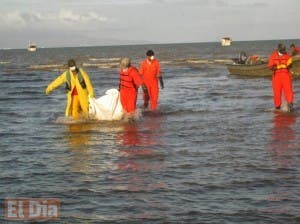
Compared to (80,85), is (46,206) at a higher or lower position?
lower

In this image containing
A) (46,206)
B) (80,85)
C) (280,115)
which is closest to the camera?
(46,206)

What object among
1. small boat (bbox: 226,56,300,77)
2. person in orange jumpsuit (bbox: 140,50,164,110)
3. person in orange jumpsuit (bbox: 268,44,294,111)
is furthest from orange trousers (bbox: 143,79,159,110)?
small boat (bbox: 226,56,300,77)

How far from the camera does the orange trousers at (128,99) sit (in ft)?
43.4

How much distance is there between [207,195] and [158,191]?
1.90ft

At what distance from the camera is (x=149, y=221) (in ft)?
19.4

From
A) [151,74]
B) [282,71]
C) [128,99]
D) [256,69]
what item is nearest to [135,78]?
[128,99]

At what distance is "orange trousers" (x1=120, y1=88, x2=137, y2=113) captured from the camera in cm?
1323

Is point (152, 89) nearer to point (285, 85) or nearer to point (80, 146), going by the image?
point (285, 85)

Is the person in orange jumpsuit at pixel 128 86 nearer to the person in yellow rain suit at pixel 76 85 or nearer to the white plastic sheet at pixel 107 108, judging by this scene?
the white plastic sheet at pixel 107 108

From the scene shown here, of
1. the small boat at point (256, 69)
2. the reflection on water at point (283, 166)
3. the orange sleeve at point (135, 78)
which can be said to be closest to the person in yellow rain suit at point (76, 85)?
the orange sleeve at point (135, 78)

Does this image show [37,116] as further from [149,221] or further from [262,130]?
[149,221]

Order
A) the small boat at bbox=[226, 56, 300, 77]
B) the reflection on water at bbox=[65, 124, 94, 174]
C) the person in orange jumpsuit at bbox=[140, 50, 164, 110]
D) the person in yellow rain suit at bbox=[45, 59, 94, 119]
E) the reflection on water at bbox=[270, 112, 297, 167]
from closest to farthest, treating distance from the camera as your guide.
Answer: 1. the reflection on water at bbox=[65, 124, 94, 174]
2. the reflection on water at bbox=[270, 112, 297, 167]
3. the person in yellow rain suit at bbox=[45, 59, 94, 119]
4. the person in orange jumpsuit at bbox=[140, 50, 164, 110]
5. the small boat at bbox=[226, 56, 300, 77]

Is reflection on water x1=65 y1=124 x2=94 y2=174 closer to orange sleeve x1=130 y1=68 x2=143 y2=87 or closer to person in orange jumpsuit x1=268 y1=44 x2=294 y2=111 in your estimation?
orange sleeve x1=130 y1=68 x2=143 y2=87

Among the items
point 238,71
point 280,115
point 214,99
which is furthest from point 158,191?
point 238,71
